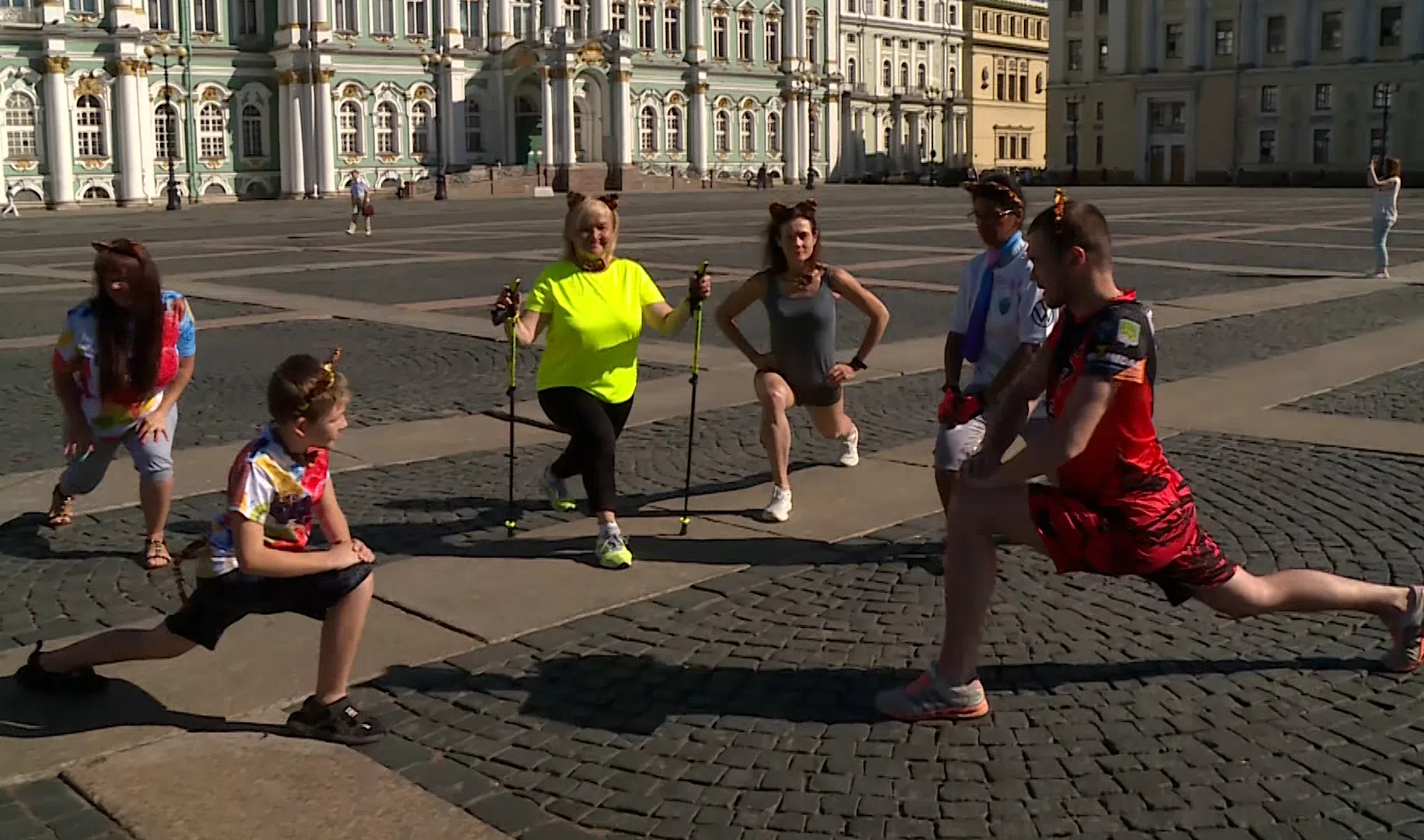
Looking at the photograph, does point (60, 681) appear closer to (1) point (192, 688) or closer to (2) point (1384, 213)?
(1) point (192, 688)

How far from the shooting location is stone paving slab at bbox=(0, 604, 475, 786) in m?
4.54

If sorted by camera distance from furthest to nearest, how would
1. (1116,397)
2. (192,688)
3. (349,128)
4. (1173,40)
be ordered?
(1173,40) < (349,128) < (192,688) < (1116,397)

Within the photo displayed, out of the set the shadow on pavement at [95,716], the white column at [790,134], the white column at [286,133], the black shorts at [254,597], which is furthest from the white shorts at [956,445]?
the white column at [790,134]

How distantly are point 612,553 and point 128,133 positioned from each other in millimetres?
56193

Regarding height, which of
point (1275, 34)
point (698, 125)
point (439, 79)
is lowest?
point (698, 125)

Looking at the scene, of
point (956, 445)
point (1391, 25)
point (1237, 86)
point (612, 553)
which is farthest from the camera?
point (1237, 86)

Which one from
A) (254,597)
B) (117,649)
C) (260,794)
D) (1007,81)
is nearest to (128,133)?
(117,649)

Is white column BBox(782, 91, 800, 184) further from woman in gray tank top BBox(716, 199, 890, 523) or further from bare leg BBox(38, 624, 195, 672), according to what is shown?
bare leg BBox(38, 624, 195, 672)

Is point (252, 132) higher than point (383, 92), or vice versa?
point (383, 92)

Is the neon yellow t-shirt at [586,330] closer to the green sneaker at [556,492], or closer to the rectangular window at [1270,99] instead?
the green sneaker at [556,492]

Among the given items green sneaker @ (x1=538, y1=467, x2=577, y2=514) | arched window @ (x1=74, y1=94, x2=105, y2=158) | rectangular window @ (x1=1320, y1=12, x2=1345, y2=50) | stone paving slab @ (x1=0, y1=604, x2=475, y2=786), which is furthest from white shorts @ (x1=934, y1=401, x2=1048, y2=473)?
rectangular window @ (x1=1320, y1=12, x2=1345, y2=50)

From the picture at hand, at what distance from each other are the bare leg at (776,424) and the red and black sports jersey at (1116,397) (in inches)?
105

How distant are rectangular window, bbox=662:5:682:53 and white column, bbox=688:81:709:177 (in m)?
2.13

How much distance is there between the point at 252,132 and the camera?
62438 millimetres
